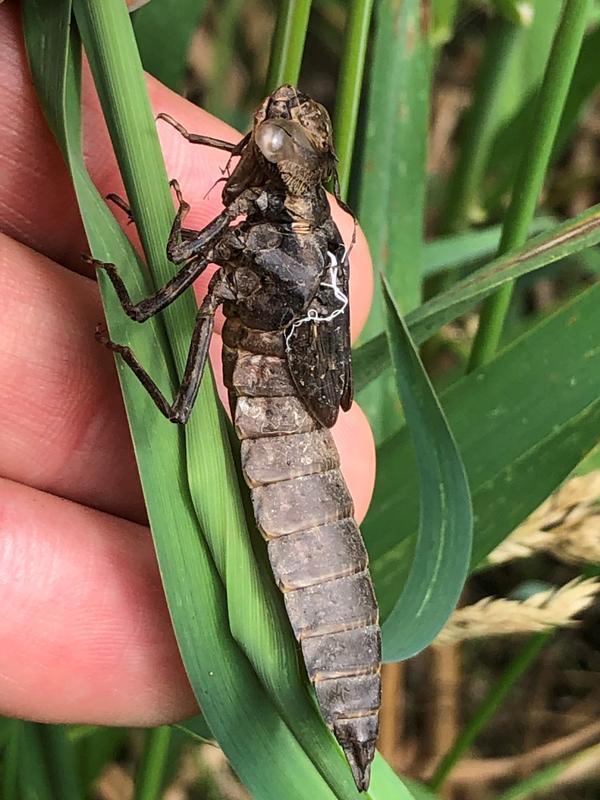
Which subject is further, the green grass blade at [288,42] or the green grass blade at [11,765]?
the green grass blade at [11,765]

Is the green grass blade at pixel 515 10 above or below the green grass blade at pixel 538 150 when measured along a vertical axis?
above

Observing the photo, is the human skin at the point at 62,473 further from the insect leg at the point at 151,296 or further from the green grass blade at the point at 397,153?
the green grass blade at the point at 397,153

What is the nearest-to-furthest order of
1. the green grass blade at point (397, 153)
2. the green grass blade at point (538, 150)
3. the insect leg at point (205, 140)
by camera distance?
the green grass blade at point (538, 150) < the insect leg at point (205, 140) < the green grass blade at point (397, 153)

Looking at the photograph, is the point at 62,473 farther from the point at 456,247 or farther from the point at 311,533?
the point at 456,247

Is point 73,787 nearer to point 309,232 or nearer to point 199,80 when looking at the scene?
point 309,232

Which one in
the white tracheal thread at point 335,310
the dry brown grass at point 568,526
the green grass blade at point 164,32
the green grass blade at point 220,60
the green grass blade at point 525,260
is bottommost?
the dry brown grass at point 568,526

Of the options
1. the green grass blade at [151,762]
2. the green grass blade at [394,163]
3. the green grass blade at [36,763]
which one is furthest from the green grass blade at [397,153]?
the green grass blade at [36,763]

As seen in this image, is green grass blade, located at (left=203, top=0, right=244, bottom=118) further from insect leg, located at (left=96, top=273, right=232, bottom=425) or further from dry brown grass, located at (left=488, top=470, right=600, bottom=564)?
dry brown grass, located at (left=488, top=470, right=600, bottom=564)
